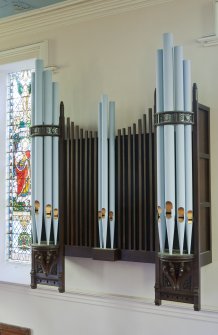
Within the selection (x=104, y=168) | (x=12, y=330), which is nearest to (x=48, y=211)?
(x=104, y=168)

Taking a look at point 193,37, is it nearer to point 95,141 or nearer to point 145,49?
point 145,49

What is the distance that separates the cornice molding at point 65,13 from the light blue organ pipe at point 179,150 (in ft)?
3.24

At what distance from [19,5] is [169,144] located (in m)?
2.30

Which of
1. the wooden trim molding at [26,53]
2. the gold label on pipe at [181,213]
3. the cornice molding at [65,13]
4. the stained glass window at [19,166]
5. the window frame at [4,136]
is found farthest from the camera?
the stained glass window at [19,166]

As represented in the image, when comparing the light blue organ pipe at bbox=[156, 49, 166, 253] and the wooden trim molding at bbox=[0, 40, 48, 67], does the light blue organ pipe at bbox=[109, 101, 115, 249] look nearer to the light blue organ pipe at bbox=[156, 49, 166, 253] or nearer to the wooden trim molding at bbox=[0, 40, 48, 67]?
the light blue organ pipe at bbox=[156, 49, 166, 253]

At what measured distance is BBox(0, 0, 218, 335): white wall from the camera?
12.9ft

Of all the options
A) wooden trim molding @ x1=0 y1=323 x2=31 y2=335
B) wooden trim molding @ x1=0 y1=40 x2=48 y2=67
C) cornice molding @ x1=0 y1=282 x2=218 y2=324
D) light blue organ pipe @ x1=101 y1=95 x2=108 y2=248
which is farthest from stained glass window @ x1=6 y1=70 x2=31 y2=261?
light blue organ pipe @ x1=101 y1=95 x2=108 y2=248

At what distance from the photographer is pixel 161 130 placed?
3.52 m

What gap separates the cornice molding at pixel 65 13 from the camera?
4.37 meters

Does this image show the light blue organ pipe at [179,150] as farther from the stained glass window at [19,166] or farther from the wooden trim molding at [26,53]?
the stained glass window at [19,166]

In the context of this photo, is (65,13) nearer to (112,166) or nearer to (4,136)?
(4,136)

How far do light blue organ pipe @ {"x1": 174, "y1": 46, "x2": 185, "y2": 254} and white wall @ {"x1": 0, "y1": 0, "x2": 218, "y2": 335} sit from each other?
505 mm

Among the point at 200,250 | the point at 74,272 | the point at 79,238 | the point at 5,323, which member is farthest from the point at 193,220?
the point at 5,323

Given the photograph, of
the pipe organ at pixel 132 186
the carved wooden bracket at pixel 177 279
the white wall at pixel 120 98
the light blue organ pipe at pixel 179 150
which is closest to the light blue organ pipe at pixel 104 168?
the pipe organ at pixel 132 186
